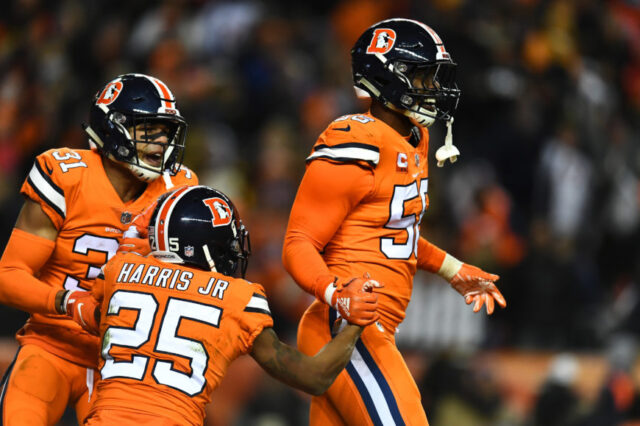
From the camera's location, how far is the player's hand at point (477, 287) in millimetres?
4930

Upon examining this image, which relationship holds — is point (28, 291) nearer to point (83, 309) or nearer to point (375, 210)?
point (83, 309)

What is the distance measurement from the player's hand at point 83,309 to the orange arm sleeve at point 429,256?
1.55m

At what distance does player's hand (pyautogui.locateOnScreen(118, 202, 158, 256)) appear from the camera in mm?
4438

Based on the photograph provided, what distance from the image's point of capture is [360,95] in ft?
15.8

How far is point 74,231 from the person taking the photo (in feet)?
15.3

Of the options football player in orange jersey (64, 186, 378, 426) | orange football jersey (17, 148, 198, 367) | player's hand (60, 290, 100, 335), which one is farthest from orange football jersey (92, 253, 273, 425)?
orange football jersey (17, 148, 198, 367)

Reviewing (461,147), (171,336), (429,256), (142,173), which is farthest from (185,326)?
(461,147)

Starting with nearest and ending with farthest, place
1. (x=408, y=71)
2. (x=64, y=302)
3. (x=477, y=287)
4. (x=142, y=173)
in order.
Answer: (x=64, y=302)
(x=408, y=71)
(x=142, y=173)
(x=477, y=287)

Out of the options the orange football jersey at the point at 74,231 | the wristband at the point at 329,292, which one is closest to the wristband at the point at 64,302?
the orange football jersey at the point at 74,231

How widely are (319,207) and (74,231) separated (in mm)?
A: 1080

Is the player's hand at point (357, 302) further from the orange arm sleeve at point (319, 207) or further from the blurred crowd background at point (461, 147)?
the blurred crowd background at point (461, 147)

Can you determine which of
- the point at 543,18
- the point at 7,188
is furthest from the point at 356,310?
the point at 543,18

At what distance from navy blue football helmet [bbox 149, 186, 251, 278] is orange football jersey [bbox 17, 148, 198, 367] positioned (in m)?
0.46

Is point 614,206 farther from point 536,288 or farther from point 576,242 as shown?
point 536,288
